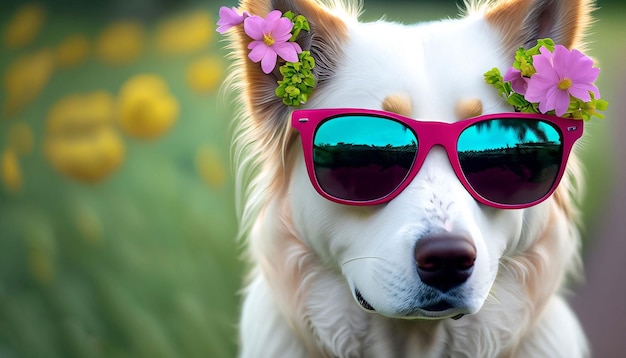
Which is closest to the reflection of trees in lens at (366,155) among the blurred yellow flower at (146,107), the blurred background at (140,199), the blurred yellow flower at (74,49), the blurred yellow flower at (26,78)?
the blurred background at (140,199)

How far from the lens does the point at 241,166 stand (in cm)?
184

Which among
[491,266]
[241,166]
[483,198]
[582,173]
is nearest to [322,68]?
[241,166]

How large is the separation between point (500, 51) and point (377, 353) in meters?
0.85

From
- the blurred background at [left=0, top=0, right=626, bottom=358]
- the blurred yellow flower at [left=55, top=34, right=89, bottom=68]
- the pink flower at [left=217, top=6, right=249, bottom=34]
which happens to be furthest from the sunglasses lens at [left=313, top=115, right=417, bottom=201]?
the blurred yellow flower at [left=55, top=34, right=89, bottom=68]

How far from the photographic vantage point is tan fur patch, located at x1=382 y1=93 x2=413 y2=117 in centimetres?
152

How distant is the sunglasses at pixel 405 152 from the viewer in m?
1.49

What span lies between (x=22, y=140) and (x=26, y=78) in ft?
0.68

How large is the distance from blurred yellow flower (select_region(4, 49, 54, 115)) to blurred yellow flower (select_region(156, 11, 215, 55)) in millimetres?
393

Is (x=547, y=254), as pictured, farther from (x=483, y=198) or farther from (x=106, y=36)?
(x=106, y=36)

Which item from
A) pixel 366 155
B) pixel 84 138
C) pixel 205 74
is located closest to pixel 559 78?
pixel 366 155

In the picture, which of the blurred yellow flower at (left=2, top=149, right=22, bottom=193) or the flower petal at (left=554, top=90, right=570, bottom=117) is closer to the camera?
the flower petal at (left=554, top=90, right=570, bottom=117)

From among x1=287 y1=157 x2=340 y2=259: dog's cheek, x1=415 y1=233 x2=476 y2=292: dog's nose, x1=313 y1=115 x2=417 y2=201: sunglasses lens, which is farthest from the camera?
x1=287 y1=157 x2=340 y2=259: dog's cheek

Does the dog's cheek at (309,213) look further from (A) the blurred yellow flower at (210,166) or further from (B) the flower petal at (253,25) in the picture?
(A) the blurred yellow flower at (210,166)

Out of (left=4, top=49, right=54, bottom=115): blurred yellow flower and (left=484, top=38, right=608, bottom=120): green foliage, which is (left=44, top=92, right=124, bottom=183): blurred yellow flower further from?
(left=484, top=38, right=608, bottom=120): green foliage
